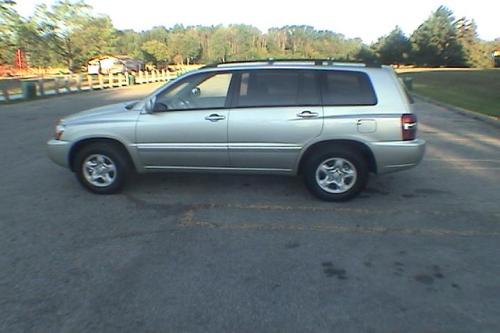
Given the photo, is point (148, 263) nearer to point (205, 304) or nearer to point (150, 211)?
point (205, 304)

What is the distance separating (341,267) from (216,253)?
1114mm

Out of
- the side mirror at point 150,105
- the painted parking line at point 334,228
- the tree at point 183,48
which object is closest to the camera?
the painted parking line at point 334,228

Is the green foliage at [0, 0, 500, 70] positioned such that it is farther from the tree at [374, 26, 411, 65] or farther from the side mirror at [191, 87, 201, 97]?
the side mirror at [191, 87, 201, 97]

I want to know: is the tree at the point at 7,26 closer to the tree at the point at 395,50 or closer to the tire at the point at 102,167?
the tire at the point at 102,167

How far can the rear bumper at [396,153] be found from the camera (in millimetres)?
4840

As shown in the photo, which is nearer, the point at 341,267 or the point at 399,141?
the point at 341,267

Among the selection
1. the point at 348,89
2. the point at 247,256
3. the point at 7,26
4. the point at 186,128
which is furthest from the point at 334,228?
the point at 7,26

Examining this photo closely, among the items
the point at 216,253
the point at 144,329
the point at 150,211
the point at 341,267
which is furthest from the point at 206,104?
the point at 144,329

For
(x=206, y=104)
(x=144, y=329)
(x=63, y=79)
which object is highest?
(x=63, y=79)

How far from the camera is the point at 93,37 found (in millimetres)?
44812

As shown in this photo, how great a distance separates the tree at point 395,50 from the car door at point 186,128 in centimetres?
7076

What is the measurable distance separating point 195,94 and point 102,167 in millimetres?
1541

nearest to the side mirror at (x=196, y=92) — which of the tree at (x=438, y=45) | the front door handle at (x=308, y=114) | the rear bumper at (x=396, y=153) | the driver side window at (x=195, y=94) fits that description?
the driver side window at (x=195, y=94)

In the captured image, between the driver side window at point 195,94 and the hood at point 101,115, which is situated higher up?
the driver side window at point 195,94
